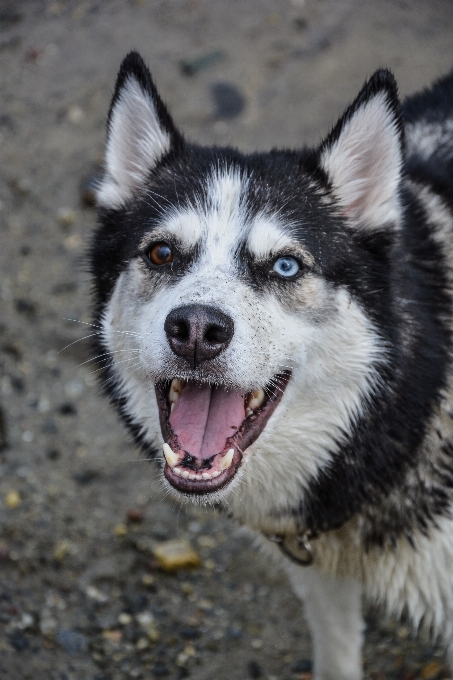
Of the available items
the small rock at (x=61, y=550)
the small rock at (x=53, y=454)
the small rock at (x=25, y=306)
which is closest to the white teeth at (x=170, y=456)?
the small rock at (x=61, y=550)

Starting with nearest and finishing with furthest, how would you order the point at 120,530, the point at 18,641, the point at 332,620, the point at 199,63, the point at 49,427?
the point at 332,620, the point at 18,641, the point at 120,530, the point at 49,427, the point at 199,63

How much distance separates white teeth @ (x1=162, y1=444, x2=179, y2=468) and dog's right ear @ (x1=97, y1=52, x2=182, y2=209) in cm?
112

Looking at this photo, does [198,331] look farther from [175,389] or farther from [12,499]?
[12,499]

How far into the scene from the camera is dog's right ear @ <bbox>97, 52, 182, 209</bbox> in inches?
122

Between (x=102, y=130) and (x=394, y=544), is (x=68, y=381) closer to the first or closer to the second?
(x=102, y=130)

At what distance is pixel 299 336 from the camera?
273 centimetres

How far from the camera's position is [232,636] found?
4.05 m

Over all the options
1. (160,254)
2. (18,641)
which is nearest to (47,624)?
(18,641)

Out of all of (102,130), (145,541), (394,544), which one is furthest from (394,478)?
(102,130)

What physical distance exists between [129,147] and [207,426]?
50.1 inches

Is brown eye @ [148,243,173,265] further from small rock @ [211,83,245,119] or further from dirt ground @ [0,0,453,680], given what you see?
small rock @ [211,83,245,119]

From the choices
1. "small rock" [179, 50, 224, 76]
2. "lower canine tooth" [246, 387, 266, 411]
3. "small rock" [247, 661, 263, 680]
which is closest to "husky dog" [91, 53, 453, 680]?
"lower canine tooth" [246, 387, 266, 411]

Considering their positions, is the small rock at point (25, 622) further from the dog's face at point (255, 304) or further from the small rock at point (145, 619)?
the dog's face at point (255, 304)

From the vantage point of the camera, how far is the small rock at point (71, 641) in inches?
153
